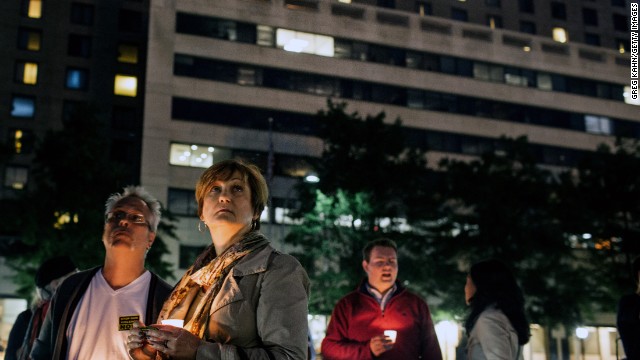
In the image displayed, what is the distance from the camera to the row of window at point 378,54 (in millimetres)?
40219

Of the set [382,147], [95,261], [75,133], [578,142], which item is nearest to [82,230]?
[95,261]

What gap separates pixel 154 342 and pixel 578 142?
49799 millimetres

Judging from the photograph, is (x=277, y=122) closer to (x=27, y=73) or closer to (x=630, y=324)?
(x=27, y=73)

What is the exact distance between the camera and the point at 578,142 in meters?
48.0

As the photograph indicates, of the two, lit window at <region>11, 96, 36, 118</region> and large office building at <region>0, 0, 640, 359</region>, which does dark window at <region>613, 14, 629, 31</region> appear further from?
lit window at <region>11, 96, 36, 118</region>

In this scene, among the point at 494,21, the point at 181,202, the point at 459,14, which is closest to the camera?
the point at 181,202

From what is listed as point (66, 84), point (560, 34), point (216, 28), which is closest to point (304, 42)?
point (216, 28)

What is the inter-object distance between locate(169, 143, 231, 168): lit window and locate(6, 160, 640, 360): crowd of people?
3245cm

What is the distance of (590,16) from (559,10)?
132 inches

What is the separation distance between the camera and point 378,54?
44.1 m

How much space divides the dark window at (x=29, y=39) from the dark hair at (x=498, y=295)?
44.4 m

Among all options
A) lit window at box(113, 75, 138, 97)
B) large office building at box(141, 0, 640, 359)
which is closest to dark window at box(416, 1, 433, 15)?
large office building at box(141, 0, 640, 359)

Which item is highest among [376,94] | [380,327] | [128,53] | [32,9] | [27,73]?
[32,9]

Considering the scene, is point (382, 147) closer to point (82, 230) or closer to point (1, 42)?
point (82, 230)
